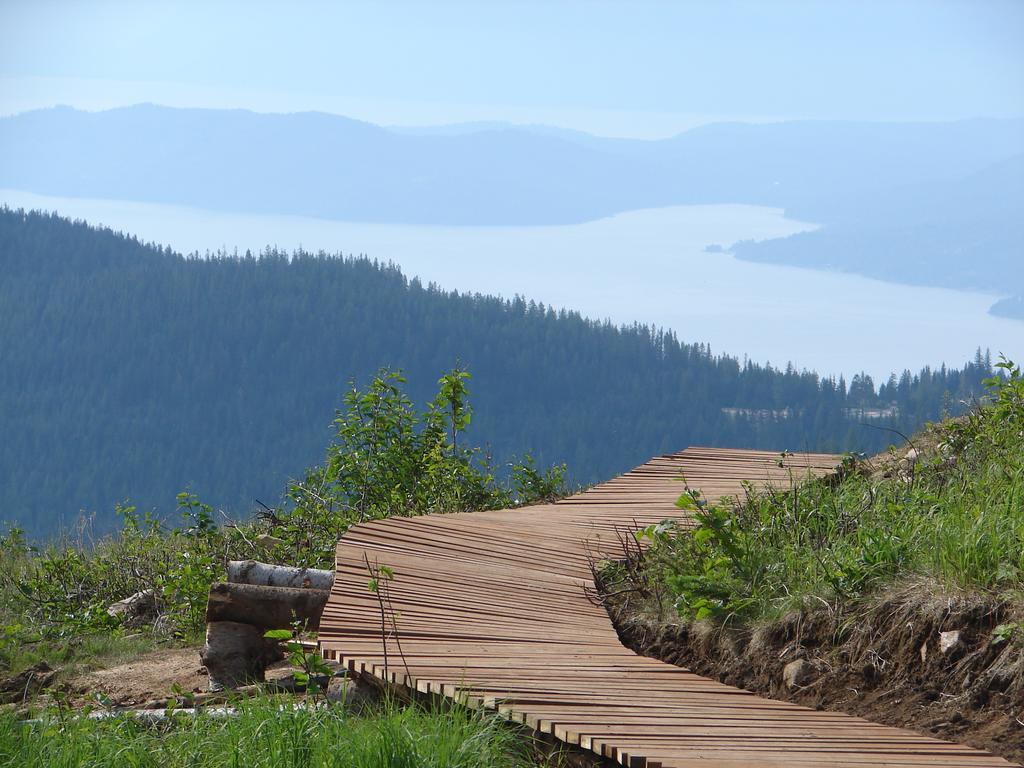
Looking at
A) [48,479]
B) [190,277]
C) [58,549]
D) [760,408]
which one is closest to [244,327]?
[190,277]

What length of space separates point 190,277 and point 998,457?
99792 mm

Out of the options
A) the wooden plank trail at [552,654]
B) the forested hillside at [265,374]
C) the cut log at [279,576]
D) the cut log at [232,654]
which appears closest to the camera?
the wooden plank trail at [552,654]

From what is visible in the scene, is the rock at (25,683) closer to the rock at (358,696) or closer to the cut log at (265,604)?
the cut log at (265,604)

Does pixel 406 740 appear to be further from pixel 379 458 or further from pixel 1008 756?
pixel 379 458

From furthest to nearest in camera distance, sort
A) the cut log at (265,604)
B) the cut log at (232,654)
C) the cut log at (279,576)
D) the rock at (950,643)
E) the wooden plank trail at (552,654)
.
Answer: the cut log at (279,576) < the cut log at (265,604) < the cut log at (232,654) < the rock at (950,643) < the wooden plank trail at (552,654)

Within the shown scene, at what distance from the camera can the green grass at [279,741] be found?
10.8 ft

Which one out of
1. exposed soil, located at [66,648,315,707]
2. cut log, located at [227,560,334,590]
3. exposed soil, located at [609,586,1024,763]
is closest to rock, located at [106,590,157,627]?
exposed soil, located at [66,648,315,707]

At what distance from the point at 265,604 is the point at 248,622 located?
0.13m

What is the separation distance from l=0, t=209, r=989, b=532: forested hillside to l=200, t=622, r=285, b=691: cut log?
70666 millimetres

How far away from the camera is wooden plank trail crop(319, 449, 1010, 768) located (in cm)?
330

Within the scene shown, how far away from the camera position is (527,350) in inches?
3622

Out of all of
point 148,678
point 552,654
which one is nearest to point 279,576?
point 148,678

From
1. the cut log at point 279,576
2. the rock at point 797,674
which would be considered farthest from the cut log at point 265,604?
the rock at point 797,674

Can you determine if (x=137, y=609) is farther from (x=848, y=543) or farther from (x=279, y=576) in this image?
(x=848, y=543)
